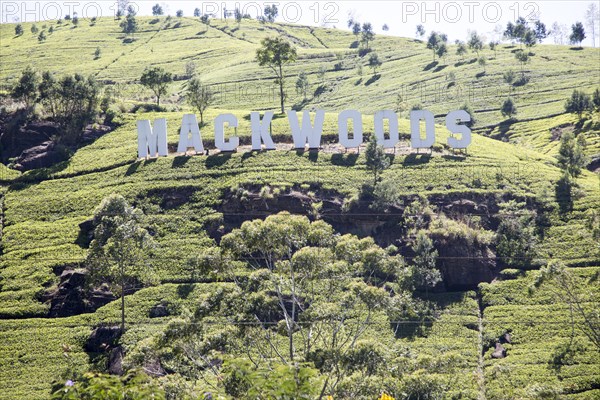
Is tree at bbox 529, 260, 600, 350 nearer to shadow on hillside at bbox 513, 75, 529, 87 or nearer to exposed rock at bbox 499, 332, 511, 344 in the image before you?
exposed rock at bbox 499, 332, 511, 344

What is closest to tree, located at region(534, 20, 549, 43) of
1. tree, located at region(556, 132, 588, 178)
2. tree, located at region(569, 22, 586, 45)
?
tree, located at region(569, 22, 586, 45)

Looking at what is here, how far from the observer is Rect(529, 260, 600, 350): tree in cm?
5881

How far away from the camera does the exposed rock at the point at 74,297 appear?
65.9m

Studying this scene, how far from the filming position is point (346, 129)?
86062mm

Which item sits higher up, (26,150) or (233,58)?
(233,58)

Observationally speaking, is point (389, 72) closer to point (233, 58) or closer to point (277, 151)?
point (233, 58)

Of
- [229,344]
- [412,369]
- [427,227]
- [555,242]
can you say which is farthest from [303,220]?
[555,242]

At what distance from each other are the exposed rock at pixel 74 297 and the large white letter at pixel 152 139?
23.8m

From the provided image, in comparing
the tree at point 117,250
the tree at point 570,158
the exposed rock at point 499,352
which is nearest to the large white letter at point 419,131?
the tree at point 570,158

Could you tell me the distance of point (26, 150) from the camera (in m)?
95.3

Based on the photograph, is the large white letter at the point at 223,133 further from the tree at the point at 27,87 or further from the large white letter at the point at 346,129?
the tree at the point at 27,87

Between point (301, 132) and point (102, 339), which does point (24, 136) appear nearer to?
point (301, 132)

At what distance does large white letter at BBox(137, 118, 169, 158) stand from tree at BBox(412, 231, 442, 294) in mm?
34007

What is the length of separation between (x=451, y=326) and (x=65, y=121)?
58439 millimetres
